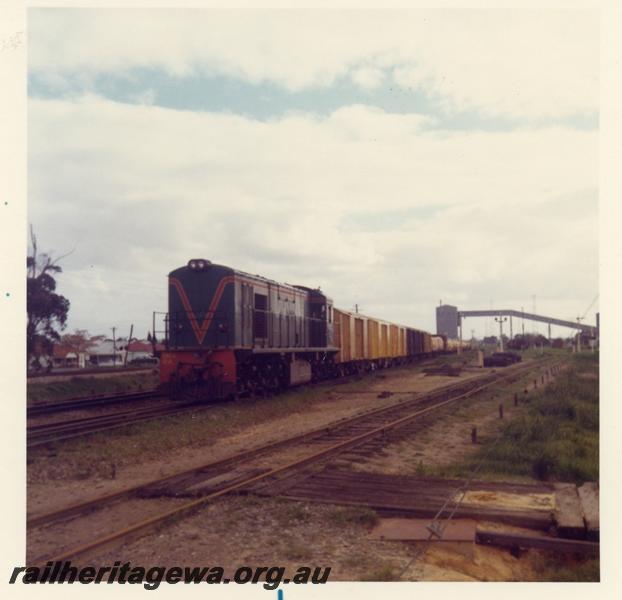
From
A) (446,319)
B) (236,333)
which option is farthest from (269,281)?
(446,319)

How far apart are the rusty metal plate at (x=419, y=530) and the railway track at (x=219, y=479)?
6.50 feet

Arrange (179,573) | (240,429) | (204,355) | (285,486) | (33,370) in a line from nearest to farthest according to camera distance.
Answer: (179,573) < (285,486) < (240,429) < (204,355) < (33,370)

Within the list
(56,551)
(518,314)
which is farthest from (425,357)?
(56,551)

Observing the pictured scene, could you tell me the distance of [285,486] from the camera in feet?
25.7

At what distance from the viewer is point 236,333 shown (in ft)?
55.6

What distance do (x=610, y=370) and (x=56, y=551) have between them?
554cm

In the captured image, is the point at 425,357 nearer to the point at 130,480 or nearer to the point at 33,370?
the point at 33,370

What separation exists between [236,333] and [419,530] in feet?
36.9

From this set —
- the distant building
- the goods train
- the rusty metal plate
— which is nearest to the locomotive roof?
the goods train

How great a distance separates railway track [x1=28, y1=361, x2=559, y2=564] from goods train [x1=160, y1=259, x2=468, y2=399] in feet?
14.7

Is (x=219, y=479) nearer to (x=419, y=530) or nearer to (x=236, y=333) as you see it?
(x=419, y=530)

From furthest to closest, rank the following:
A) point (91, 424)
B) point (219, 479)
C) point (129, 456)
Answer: point (91, 424), point (129, 456), point (219, 479)

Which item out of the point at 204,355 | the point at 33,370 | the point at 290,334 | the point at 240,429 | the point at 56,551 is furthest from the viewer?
the point at 33,370

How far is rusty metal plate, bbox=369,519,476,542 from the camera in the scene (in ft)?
19.7
